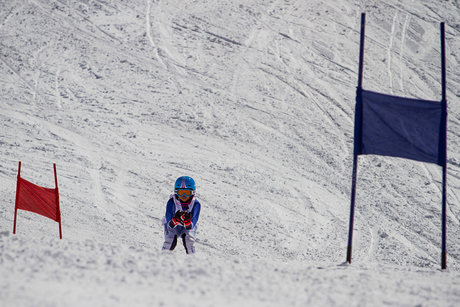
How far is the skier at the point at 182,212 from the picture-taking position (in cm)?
746

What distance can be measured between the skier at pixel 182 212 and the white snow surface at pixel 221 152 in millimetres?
892

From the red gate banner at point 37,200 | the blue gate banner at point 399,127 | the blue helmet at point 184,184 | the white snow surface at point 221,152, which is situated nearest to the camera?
the white snow surface at point 221,152

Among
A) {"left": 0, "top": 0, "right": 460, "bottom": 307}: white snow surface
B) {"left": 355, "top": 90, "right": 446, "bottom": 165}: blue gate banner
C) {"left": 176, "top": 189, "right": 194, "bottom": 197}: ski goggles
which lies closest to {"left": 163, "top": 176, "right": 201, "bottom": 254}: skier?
{"left": 176, "top": 189, "right": 194, "bottom": 197}: ski goggles

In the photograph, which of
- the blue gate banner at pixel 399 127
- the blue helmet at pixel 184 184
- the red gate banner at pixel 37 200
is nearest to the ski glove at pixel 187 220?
the blue helmet at pixel 184 184

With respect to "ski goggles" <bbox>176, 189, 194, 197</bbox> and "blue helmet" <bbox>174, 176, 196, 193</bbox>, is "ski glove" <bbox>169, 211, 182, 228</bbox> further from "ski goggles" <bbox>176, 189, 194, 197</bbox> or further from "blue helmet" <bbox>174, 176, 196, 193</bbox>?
"blue helmet" <bbox>174, 176, 196, 193</bbox>

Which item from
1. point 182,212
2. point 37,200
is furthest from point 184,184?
point 37,200

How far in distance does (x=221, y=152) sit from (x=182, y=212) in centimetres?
532

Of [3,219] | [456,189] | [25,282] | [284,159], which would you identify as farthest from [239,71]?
[25,282]

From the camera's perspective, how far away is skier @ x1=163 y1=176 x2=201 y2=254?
746 centimetres

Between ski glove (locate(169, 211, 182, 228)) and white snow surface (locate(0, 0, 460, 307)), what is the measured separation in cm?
92

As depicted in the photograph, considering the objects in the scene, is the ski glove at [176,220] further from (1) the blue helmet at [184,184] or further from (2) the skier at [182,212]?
(1) the blue helmet at [184,184]

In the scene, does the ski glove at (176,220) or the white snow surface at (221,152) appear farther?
the ski glove at (176,220)

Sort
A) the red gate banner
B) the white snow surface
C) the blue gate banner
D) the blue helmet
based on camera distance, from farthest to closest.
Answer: the red gate banner < the blue helmet < the blue gate banner < the white snow surface

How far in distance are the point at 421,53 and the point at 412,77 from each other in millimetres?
1666
